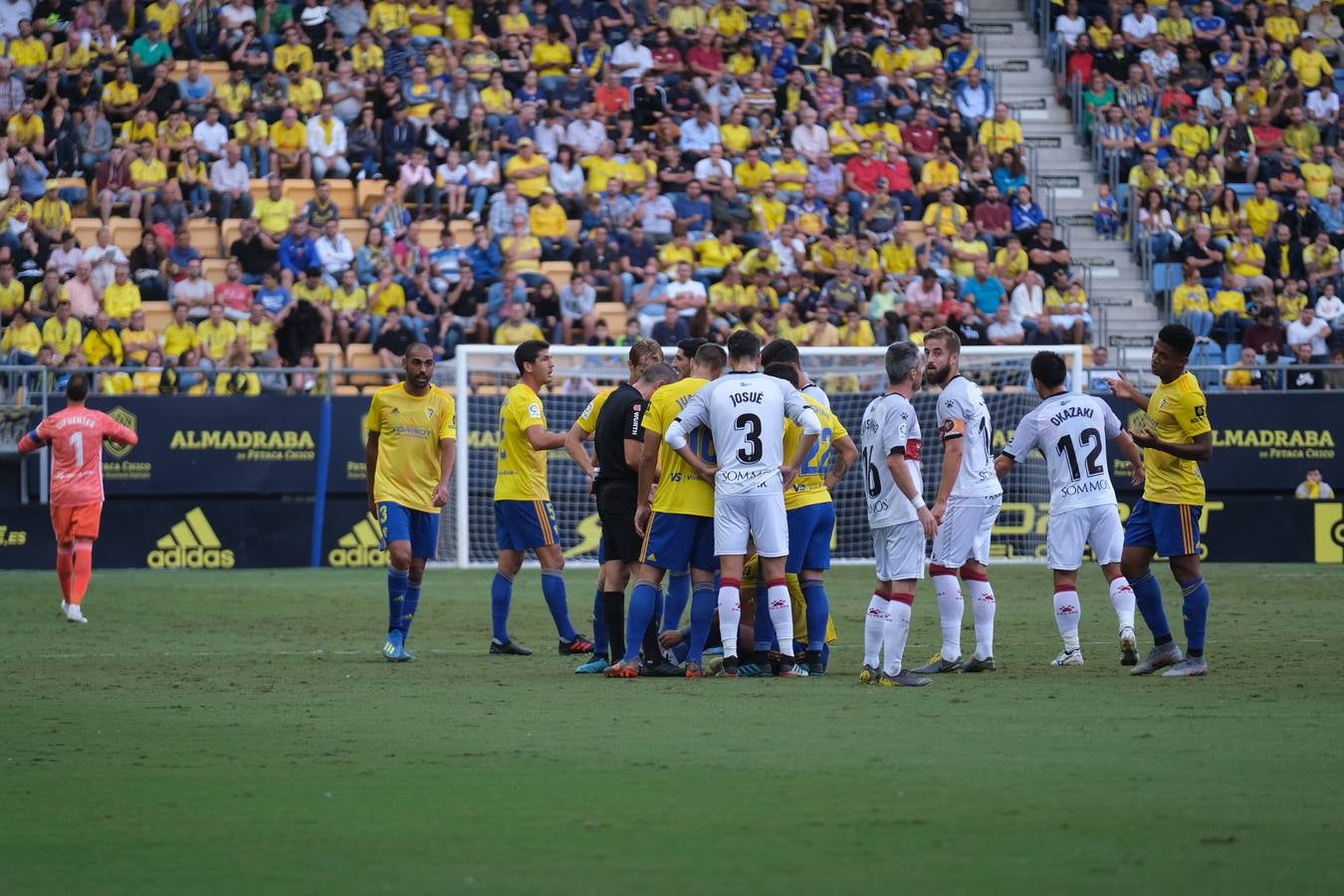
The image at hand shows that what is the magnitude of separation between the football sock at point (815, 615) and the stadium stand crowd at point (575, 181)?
560 inches

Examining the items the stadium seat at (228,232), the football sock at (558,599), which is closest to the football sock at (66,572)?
the football sock at (558,599)

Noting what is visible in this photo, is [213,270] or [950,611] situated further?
[213,270]

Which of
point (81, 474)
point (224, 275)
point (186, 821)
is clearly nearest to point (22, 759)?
point (186, 821)

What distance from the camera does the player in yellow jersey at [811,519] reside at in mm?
12359

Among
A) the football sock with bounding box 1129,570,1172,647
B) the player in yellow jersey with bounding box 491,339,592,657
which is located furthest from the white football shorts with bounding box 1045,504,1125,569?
the player in yellow jersey with bounding box 491,339,592,657

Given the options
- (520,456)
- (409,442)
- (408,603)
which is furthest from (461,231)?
(408,603)

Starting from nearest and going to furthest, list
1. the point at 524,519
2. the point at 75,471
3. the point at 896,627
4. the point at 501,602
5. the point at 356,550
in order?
the point at 896,627, the point at 501,602, the point at 524,519, the point at 75,471, the point at 356,550

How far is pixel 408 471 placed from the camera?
1370 cm

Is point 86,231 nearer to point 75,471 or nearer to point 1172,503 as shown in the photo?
point 75,471

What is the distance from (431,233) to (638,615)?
17056mm

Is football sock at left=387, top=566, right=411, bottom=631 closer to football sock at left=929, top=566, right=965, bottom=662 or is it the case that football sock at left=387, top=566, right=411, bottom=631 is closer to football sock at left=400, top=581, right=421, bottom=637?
football sock at left=400, top=581, right=421, bottom=637

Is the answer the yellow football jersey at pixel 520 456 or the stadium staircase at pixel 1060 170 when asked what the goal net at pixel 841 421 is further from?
the yellow football jersey at pixel 520 456

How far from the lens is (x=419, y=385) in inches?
538

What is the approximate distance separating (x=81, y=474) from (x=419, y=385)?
5.55 metres
